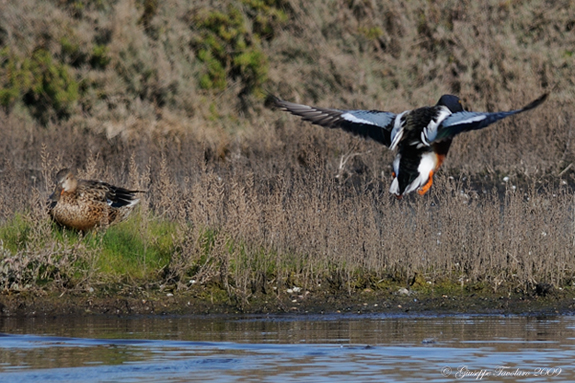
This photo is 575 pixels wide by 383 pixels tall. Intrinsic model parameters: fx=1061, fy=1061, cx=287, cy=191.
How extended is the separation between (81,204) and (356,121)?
117 inches

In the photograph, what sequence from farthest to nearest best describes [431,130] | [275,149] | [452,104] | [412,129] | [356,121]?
[275,149]
[452,104]
[356,121]
[412,129]
[431,130]

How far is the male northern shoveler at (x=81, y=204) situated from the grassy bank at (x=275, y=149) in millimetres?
194

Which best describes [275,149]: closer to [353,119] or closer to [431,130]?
[353,119]

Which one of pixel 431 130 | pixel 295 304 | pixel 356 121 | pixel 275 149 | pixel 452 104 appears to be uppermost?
pixel 275 149

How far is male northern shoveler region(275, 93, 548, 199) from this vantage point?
8.89m

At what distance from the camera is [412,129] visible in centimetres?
922

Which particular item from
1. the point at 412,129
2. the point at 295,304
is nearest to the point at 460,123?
the point at 412,129

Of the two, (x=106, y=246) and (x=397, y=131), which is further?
(x=106, y=246)

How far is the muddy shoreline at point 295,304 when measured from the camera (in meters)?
10.0

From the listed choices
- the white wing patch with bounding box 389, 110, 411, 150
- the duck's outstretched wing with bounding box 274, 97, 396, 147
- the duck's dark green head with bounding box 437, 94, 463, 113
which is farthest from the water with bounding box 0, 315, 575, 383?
the duck's dark green head with bounding box 437, 94, 463, 113

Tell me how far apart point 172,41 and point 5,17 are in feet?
10.4

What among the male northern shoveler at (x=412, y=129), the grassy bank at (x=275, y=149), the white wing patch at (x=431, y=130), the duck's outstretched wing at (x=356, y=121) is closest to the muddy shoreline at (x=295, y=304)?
the grassy bank at (x=275, y=149)

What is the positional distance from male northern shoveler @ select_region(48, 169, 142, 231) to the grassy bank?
0.19 metres

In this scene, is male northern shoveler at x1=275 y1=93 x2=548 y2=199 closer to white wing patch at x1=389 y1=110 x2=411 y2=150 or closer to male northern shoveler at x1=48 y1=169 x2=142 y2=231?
white wing patch at x1=389 y1=110 x2=411 y2=150
